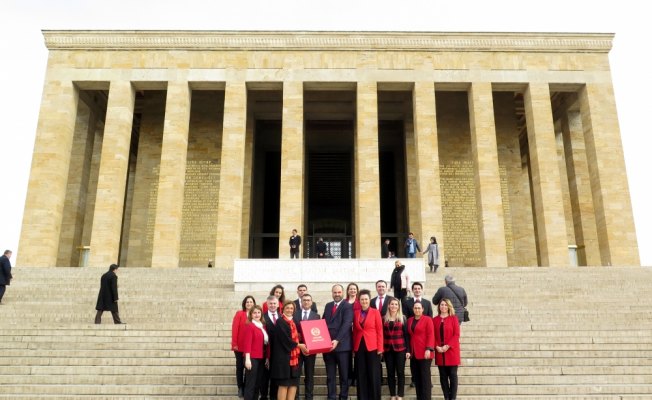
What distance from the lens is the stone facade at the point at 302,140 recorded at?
18812mm

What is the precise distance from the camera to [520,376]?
6828 millimetres

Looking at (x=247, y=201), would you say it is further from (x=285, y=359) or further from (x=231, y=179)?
(x=285, y=359)

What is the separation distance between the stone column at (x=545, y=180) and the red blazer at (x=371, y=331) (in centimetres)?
1455

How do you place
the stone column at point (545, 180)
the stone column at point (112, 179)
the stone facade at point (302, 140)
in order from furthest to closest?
the stone facade at point (302, 140) < the stone column at point (545, 180) < the stone column at point (112, 179)

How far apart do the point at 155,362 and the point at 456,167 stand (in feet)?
57.7

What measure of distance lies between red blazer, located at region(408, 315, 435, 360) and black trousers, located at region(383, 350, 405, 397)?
6.1 inches

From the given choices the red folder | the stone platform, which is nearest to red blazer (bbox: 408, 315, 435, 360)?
the red folder

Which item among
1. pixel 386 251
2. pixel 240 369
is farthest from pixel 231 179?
pixel 240 369

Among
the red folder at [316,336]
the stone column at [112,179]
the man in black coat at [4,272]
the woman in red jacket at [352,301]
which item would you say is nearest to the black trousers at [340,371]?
the woman in red jacket at [352,301]

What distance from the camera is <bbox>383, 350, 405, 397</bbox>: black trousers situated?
591 centimetres

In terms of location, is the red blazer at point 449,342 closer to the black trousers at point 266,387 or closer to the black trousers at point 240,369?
the black trousers at point 266,387

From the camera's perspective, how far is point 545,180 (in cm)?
1925

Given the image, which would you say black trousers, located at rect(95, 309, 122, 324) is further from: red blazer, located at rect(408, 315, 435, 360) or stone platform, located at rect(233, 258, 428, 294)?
red blazer, located at rect(408, 315, 435, 360)

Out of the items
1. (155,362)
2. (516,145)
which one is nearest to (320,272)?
(155,362)
